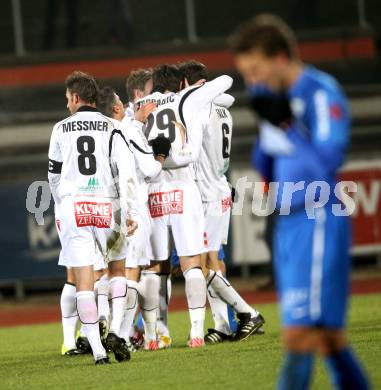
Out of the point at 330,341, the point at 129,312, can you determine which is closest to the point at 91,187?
the point at 129,312

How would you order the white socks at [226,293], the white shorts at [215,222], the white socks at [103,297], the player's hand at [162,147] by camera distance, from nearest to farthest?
the player's hand at [162,147] → the white socks at [103,297] → the white socks at [226,293] → the white shorts at [215,222]

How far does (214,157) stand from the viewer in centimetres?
986

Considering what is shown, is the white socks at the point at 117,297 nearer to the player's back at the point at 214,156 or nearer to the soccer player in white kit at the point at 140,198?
the soccer player in white kit at the point at 140,198

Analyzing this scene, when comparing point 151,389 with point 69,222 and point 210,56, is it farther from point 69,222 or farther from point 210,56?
point 210,56

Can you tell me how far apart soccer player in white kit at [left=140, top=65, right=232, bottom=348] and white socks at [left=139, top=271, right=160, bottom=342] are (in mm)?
192

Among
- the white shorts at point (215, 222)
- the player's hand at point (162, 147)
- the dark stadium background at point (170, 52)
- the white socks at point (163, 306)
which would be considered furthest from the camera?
the dark stadium background at point (170, 52)

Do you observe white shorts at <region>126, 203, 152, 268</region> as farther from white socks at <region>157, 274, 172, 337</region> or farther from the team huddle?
white socks at <region>157, 274, 172, 337</region>

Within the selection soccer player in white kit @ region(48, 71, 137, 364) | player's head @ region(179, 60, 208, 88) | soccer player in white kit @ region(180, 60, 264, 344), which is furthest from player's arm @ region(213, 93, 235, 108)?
soccer player in white kit @ region(48, 71, 137, 364)

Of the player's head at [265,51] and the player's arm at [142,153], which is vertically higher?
the player's head at [265,51]

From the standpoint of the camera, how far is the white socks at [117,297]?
8.48m

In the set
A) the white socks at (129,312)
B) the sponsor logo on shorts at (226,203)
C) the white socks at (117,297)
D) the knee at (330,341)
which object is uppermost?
the knee at (330,341)

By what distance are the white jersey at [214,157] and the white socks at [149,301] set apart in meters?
1.04

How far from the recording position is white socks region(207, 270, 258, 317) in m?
9.64

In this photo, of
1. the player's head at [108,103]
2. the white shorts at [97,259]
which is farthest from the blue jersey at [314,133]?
the player's head at [108,103]
